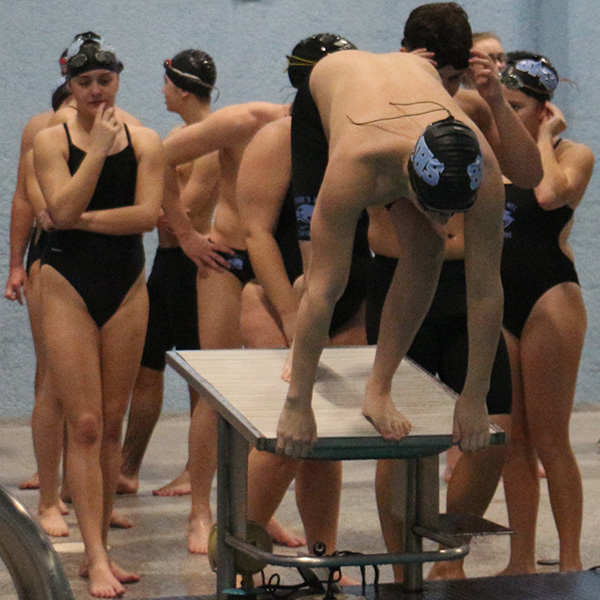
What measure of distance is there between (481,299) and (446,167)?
38 centimetres

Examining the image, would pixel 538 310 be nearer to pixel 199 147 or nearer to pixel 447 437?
pixel 447 437

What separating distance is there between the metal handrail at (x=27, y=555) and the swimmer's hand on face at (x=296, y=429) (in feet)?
4.25

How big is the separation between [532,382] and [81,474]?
4.86ft

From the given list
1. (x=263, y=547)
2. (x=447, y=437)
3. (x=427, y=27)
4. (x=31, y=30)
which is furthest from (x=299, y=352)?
(x=31, y=30)

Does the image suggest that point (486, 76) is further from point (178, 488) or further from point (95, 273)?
point (178, 488)

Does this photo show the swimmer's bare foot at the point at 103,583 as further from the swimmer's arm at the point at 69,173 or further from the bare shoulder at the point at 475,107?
the bare shoulder at the point at 475,107

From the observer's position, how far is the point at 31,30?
6949mm

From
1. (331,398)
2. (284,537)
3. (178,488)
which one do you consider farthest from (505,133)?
(178,488)

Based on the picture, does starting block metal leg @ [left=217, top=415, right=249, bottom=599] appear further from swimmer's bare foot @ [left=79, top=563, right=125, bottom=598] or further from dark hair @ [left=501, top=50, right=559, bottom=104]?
dark hair @ [left=501, top=50, right=559, bottom=104]

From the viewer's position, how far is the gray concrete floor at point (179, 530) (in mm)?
3822

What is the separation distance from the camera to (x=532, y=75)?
11.8ft

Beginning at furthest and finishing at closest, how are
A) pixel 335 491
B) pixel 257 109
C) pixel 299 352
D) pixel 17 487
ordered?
1. pixel 17 487
2. pixel 257 109
3. pixel 335 491
4. pixel 299 352

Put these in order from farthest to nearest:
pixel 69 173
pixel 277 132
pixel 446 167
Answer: pixel 69 173 < pixel 277 132 < pixel 446 167

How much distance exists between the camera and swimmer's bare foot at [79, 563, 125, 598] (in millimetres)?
3537
